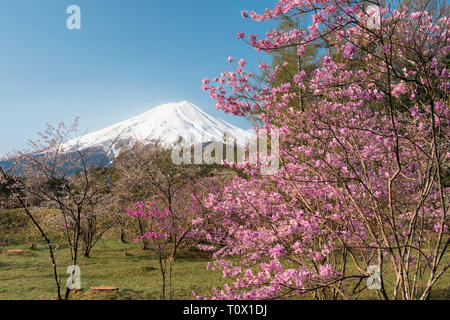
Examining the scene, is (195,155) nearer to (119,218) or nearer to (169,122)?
(119,218)

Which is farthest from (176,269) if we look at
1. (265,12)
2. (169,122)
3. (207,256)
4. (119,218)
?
(169,122)

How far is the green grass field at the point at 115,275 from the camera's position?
23.1 ft

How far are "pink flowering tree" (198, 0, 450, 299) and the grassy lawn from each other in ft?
9.87

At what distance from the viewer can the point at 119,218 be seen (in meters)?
12.4

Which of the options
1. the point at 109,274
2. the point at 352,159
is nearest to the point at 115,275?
the point at 109,274

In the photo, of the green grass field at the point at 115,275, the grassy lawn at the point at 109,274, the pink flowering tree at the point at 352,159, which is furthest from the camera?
the grassy lawn at the point at 109,274

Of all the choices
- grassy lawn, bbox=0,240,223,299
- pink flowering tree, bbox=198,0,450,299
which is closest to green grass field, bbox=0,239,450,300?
grassy lawn, bbox=0,240,223,299

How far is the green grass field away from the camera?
704 centimetres

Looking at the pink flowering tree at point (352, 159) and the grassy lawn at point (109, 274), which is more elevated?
the pink flowering tree at point (352, 159)

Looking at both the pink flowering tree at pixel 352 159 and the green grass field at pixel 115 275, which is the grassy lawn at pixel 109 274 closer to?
the green grass field at pixel 115 275

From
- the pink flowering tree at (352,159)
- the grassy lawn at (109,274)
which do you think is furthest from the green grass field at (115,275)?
the pink flowering tree at (352,159)

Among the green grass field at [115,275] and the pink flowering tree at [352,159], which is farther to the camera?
the green grass field at [115,275]

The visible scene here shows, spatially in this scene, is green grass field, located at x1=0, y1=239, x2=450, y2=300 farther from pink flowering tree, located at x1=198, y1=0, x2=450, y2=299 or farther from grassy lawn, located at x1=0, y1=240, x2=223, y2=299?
pink flowering tree, located at x1=198, y1=0, x2=450, y2=299
